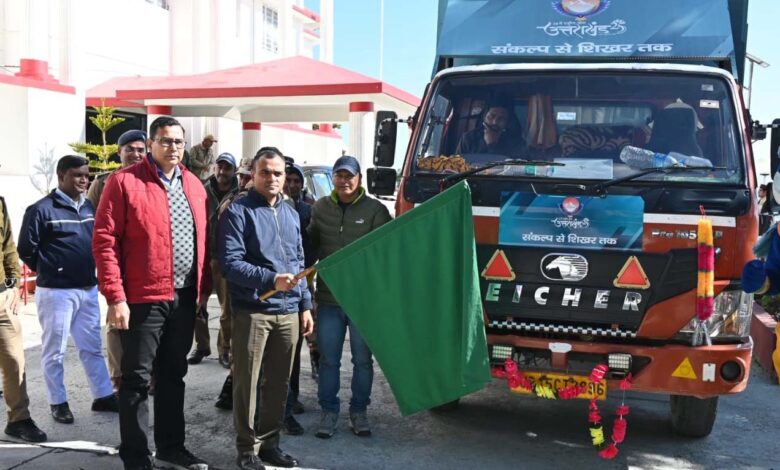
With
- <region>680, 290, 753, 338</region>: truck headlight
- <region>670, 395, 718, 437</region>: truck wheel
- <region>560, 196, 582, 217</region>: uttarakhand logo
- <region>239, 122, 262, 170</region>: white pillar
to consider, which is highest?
<region>239, 122, 262, 170</region>: white pillar

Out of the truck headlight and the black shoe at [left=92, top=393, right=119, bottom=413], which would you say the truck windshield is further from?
the black shoe at [left=92, top=393, right=119, bottom=413]

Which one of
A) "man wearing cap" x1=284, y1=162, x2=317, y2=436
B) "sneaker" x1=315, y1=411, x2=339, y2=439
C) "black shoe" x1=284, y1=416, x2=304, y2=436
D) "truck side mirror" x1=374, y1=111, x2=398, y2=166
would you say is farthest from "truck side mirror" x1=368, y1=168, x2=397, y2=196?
"black shoe" x1=284, y1=416, x2=304, y2=436

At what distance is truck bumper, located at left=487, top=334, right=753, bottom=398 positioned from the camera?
14.0 feet

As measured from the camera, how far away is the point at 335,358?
5.09 m

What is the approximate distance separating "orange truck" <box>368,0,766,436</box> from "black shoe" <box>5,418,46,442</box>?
9.03 feet

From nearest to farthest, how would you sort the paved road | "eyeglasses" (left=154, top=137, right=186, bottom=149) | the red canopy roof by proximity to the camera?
"eyeglasses" (left=154, top=137, right=186, bottom=149)
the paved road
the red canopy roof

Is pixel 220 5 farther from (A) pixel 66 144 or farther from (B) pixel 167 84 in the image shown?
(A) pixel 66 144

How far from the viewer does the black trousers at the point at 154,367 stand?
165 inches

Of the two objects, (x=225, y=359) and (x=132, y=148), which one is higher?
(x=132, y=148)

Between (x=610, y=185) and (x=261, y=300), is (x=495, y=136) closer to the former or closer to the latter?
(x=610, y=185)

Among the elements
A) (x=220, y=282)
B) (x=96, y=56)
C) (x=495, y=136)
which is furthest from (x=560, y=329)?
(x=96, y=56)

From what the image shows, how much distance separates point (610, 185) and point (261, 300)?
84.4 inches

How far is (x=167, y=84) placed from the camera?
17703mm

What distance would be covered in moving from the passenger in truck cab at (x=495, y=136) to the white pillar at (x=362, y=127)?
35.8 ft
